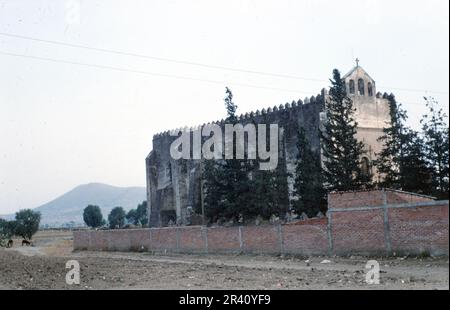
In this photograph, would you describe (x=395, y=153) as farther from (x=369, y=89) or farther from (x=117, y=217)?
(x=117, y=217)

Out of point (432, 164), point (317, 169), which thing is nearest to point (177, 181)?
point (317, 169)

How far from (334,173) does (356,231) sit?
7571 mm

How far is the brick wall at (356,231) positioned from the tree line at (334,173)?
3385 mm

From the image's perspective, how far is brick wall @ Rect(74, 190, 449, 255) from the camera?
57.4ft

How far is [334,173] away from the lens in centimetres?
2708

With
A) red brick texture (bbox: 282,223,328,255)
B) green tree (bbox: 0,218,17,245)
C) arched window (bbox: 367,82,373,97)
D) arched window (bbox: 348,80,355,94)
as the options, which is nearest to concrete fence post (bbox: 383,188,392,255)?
red brick texture (bbox: 282,223,328,255)

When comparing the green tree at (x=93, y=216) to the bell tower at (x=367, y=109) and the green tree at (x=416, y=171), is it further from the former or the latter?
the green tree at (x=416, y=171)

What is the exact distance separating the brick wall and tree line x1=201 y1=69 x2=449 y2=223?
338 centimetres

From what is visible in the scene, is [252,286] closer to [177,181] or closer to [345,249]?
[345,249]

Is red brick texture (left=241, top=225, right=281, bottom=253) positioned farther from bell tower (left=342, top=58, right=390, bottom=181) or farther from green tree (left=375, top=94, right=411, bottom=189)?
bell tower (left=342, top=58, right=390, bottom=181)

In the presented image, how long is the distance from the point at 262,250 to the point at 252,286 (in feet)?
34.9

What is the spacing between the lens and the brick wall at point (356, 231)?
17500 mm

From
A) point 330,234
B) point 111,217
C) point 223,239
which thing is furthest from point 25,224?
point 330,234

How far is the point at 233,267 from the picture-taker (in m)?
19.6
